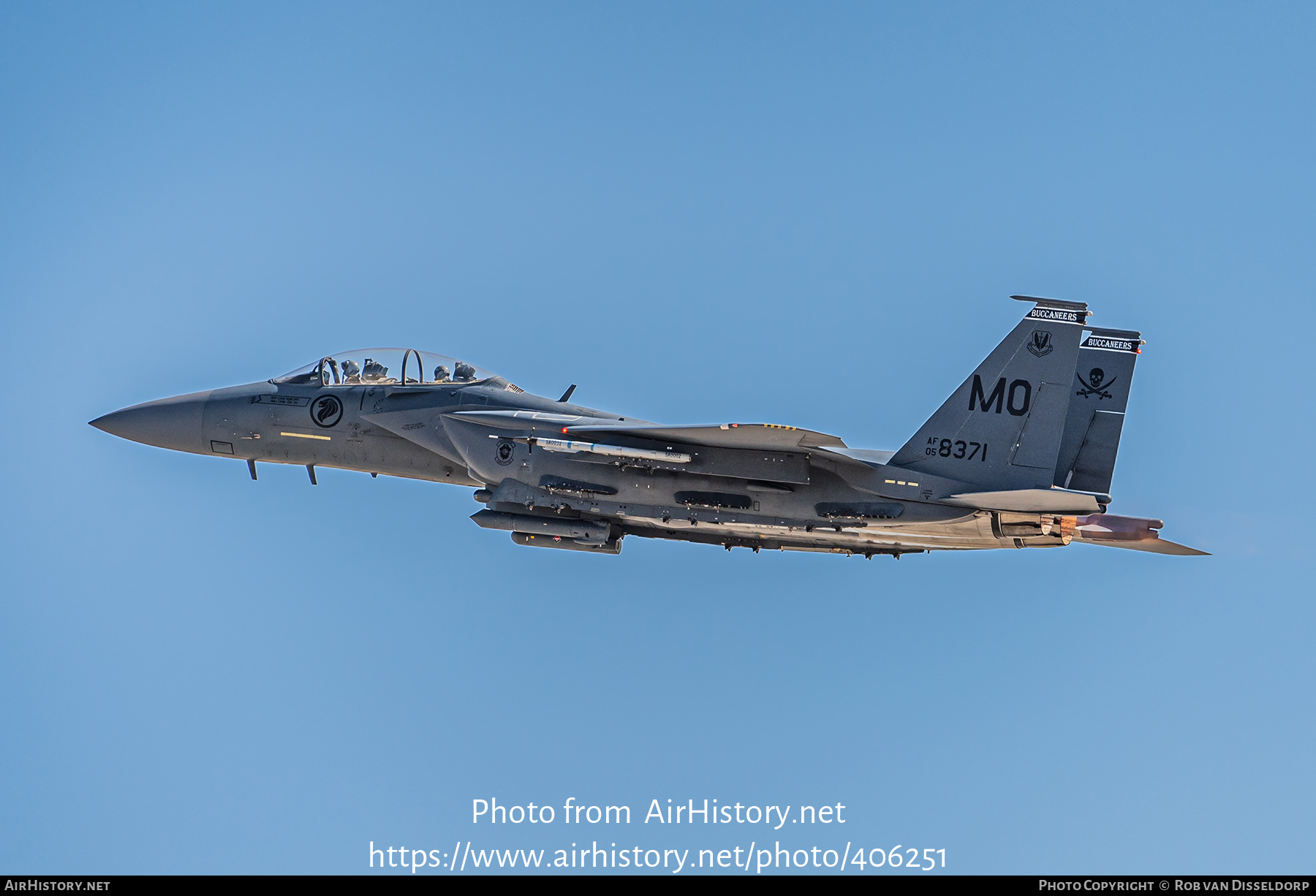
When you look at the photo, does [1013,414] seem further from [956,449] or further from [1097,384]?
[1097,384]

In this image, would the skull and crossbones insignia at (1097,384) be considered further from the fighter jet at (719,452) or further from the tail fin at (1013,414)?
the tail fin at (1013,414)

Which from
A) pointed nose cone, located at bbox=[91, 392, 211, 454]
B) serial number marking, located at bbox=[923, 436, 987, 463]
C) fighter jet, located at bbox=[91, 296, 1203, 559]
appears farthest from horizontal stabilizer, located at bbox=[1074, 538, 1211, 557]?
pointed nose cone, located at bbox=[91, 392, 211, 454]

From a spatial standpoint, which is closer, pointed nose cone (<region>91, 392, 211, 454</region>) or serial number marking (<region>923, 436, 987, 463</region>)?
serial number marking (<region>923, 436, 987, 463</region>)

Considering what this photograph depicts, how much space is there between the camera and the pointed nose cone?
20.6 meters

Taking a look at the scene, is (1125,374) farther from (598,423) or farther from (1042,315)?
(598,423)

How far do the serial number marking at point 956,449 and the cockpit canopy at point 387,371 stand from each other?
5778 millimetres

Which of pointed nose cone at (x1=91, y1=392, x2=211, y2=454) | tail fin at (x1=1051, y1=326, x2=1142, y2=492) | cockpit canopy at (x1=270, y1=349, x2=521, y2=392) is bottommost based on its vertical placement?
pointed nose cone at (x1=91, y1=392, x2=211, y2=454)

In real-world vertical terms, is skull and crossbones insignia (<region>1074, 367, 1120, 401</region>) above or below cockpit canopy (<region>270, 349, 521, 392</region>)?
above

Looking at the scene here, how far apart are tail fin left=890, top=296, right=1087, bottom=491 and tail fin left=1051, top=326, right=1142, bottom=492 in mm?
2317

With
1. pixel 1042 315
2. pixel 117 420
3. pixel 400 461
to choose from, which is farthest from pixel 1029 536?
pixel 117 420

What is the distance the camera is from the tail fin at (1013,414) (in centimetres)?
1714

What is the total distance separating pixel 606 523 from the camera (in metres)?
18.8

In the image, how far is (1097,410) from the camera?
1977 centimetres

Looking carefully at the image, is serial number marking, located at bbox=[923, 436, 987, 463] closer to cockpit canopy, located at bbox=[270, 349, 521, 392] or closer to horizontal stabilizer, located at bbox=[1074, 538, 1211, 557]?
horizontal stabilizer, located at bbox=[1074, 538, 1211, 557]
